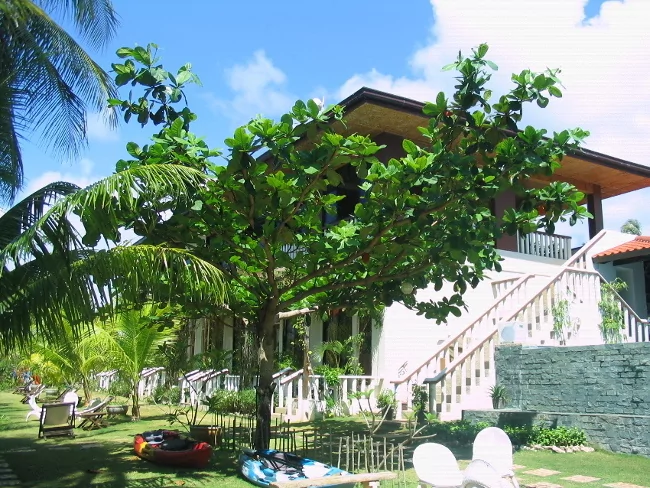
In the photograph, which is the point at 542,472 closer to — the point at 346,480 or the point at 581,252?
the point at 346,480

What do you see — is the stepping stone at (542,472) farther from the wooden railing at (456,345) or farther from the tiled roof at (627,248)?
the tiled roof at (627,248)

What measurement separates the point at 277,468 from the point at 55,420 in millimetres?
7066

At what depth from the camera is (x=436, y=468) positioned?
648 centimetres

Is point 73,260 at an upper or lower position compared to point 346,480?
upper

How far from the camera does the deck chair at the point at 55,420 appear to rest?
13039 mm

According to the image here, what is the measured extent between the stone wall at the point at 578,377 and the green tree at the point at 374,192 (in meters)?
3.24

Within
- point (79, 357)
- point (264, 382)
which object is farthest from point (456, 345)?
point (79, 357)

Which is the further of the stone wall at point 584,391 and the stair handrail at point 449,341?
the stair handrail at point 449,341

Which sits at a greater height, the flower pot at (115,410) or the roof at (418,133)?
the roof at (418,133)

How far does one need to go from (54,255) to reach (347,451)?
4.45 metres

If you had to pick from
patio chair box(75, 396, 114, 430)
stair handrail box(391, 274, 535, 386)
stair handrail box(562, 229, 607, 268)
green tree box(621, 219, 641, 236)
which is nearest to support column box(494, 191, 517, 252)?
stair handrail box(562, 229, 607, 268)

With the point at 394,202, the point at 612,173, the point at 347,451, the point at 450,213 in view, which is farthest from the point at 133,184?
the point at 612,173

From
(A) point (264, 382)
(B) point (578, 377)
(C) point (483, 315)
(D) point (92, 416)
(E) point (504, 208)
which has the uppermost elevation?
(E) point (504, 208)

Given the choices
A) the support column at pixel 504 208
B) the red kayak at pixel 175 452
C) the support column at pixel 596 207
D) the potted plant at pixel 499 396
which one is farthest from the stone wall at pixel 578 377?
the support column at pixel 596 207
